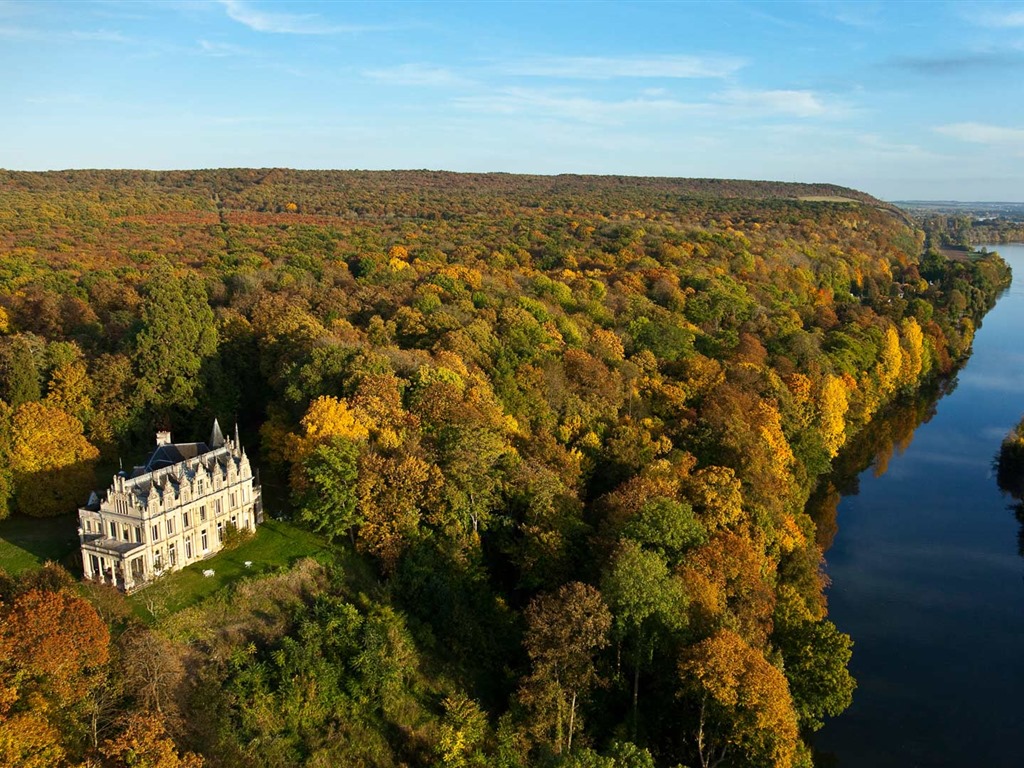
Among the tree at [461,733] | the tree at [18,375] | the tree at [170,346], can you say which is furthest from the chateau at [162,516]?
the tree at [461,733]

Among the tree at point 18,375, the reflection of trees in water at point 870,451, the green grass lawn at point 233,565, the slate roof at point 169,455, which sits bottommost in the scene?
the reflection of trees in water at point 870,451

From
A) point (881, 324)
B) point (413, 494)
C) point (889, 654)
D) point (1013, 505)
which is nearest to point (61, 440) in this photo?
point (413, 494)

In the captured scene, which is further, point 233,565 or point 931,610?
point 931,610

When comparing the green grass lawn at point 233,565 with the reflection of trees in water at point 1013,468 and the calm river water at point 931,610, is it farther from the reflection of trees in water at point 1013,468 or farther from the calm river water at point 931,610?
the reflection of trees in water at point 1013,468

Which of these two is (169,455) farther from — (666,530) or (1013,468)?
(1013,468)

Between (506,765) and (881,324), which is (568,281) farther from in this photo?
(506,765)

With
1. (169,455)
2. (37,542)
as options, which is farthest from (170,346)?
(37,542)
